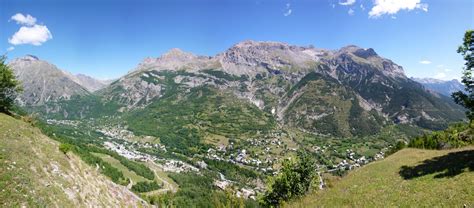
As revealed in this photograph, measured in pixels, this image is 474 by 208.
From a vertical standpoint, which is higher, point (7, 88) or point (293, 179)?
point (7, 88)

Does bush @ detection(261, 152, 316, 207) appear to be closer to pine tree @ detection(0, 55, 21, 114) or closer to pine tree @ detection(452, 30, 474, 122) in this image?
pine tree @ detection(452, 30, 474, 122)

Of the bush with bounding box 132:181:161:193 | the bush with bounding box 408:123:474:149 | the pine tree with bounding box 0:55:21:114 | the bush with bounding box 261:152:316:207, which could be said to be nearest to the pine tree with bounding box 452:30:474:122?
the bush with bounding box 408:123:474:149

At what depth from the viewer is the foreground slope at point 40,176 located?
2634 cm

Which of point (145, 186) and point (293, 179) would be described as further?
point (145, 186)

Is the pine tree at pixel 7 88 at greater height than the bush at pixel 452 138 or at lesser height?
greater

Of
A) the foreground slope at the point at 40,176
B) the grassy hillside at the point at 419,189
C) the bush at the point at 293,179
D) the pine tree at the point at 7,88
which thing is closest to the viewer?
the grassy hillside at the point at 419,189

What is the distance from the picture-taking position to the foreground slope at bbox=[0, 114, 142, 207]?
2634 centimetres

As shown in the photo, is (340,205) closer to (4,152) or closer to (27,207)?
(27,207)

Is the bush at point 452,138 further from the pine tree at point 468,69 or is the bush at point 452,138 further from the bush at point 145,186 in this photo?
the bush at point 145,186

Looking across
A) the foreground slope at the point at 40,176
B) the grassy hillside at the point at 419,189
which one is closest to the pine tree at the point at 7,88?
the foreground slope at the point at 40,176

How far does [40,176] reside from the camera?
31.5 metres

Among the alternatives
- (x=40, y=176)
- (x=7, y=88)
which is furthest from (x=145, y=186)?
(x=40, y=176)

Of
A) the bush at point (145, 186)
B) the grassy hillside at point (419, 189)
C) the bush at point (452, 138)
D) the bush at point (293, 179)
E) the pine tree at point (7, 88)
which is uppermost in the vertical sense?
the pine tree at point (7, 88)

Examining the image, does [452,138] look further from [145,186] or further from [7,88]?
[145,186]
